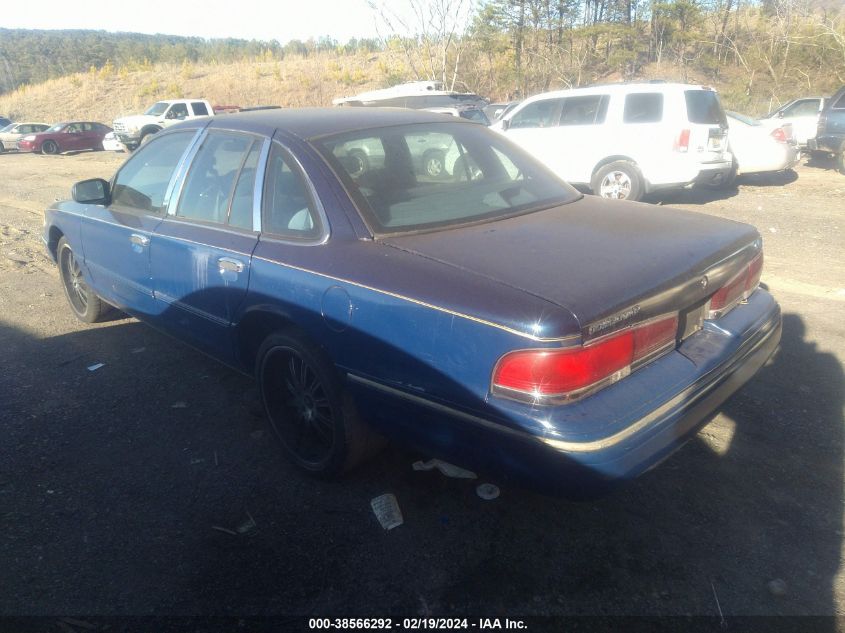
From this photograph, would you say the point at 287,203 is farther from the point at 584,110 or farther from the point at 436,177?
the point at 584,110

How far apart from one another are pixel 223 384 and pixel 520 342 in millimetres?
2659

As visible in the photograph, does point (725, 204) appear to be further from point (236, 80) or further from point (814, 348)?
point (236, 80)

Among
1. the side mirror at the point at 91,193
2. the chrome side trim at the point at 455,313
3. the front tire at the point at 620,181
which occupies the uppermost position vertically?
the side mirror at the point at 91,193

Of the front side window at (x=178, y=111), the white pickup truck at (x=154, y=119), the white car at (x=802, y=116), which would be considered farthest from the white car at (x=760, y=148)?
the front side window at (x=178, y=111)

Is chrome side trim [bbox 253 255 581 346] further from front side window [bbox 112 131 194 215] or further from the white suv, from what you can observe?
the white suv

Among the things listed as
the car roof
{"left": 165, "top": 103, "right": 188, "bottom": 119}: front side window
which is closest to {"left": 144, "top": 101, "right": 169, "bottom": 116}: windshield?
{"left": 165, "top": 103, "right": 188, "bottom": 119}: front side window

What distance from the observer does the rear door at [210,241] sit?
10.9 feet

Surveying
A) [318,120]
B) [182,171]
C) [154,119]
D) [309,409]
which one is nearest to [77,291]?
[182,171]

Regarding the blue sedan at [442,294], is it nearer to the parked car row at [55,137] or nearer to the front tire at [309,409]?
the front tire at [309,409]

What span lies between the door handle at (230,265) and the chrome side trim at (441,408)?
89cm

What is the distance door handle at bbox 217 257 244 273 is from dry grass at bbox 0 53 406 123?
2816 centimetres

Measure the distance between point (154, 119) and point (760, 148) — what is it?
20.0 meters

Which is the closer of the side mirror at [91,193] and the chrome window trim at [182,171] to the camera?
the chrome window trim at [182,171]

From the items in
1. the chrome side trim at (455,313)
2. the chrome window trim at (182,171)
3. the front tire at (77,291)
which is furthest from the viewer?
the front tire at (77,291)
